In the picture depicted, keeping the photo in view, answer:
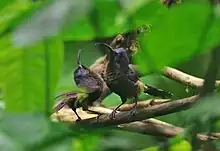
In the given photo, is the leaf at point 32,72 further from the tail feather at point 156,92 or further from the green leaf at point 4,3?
the tail feather at point 156,92

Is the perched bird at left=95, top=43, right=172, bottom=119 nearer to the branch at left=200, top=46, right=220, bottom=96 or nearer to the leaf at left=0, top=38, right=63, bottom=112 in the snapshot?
the leaf at left=0, top=38, right=63, bottom=112

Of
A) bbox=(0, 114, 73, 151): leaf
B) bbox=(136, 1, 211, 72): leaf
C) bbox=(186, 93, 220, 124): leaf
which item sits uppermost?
bbox=(136, 1, 211, 72): leaf

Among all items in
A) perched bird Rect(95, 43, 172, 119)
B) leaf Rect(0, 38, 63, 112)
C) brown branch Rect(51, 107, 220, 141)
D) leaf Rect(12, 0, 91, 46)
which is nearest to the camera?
leaf Rect(12, 0, 91, 46)

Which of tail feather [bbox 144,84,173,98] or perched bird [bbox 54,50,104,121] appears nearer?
perched bird [bbox 54,50,104,121]

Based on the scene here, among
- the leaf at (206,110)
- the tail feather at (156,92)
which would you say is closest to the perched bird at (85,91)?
the tail feather at (156,92)

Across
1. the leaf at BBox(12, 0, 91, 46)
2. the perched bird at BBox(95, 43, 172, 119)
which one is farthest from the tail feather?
the leaf at BBox(12, 0, 91, 46)

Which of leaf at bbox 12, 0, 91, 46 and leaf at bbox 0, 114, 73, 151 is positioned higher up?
leaf at bbox 12, 0, 91, 46

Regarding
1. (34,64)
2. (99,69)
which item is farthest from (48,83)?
(99,69)
